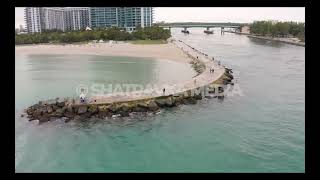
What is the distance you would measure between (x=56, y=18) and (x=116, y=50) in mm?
50644

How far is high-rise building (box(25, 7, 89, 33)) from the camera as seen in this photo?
285ft

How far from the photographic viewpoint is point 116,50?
45.2 meters

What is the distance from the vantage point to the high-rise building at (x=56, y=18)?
86.8 m

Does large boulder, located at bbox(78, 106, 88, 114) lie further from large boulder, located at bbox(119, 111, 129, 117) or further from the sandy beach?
the sandy beach

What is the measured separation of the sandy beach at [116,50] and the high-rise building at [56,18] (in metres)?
33.8

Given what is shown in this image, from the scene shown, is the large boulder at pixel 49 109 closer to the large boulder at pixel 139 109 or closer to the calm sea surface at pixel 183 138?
the calm sea surface at pixel 183 138

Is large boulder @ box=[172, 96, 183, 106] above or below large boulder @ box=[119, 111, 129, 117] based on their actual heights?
above

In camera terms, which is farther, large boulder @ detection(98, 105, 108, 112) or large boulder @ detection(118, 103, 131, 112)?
large boulder @ detection(118, 103, 131, 112)

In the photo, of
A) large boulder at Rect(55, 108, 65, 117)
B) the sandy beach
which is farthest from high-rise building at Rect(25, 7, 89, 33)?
large boulder at Rect(55, 108, 65, 117)

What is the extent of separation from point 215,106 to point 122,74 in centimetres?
1126

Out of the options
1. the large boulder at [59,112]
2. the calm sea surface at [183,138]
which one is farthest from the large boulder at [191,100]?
the large boulder at [59,112]

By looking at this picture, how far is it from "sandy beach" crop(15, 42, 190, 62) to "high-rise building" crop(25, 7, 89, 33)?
111 feet
